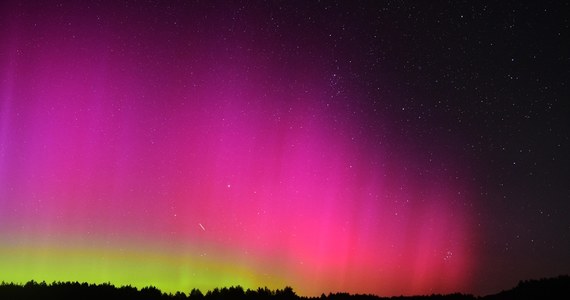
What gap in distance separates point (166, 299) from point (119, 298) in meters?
1.71

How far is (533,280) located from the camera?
15.9 meters

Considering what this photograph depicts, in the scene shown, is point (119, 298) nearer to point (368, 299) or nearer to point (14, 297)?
point (14, 297)

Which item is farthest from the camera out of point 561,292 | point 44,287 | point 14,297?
point 44,287

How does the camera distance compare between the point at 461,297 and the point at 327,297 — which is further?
the point at 327,297

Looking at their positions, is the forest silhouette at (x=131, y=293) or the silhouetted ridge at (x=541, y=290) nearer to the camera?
the silhouetted ridge at (x=541, y=290)

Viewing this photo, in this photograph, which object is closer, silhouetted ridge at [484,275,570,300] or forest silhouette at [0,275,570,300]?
silhouetted ridge at [484,275,570,300]

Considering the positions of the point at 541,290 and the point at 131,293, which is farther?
the point at 131,293

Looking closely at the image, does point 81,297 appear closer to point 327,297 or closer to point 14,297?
point 14,297

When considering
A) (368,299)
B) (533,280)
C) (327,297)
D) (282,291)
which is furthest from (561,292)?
(282,291)

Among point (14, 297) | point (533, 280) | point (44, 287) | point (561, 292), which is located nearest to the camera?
point (561, 292)

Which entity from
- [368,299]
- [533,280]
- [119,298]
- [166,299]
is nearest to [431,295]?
[368,299]

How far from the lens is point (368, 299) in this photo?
1792 centimetres

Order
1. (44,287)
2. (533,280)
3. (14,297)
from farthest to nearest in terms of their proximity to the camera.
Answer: (44,287) < (14,297) < (533,280)

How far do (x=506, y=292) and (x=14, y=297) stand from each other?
16796mm
